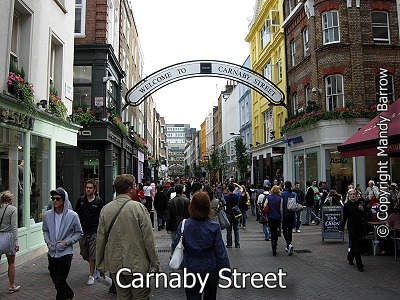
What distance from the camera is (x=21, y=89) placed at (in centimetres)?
924

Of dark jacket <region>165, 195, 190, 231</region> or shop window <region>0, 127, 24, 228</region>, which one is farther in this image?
shop window <region>0, 127, 24, 228</region>

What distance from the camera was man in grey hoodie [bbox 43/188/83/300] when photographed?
5.62 metres

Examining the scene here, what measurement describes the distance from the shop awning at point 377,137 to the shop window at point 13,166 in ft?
27.8

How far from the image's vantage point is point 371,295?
6.53 metres

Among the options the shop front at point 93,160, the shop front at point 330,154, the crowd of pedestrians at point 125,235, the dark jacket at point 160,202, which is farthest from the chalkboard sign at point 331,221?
the shop front at point 93,160

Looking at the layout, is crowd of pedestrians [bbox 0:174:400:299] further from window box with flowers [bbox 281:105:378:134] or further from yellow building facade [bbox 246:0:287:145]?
yellow building facade [bbox 246:0:287:145]

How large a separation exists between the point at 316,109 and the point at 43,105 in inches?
581

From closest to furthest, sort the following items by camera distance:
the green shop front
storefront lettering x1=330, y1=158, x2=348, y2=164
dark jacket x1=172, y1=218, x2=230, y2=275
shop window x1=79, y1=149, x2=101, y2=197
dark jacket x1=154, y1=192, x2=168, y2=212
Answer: dark jacket x1=172, y1=218, x2=230, y2=275, the green shop front, dark jacket x1=154, y1=192, x2=168, y2=212, shop window x1=79, y1=149, x2=101, y2=197, storefront lettering x1=330, y1=158, x2=348, y2=164

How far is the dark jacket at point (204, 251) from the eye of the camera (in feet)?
14.1

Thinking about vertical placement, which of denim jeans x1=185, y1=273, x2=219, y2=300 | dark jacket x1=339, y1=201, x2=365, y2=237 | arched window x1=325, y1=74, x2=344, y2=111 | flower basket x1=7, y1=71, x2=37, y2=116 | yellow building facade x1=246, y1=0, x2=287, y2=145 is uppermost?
yellow building facade x1=246, y1=0, x2=287, y2=145

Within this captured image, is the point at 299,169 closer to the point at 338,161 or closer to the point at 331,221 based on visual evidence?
the point at 338,161

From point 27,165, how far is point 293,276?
6992 mm

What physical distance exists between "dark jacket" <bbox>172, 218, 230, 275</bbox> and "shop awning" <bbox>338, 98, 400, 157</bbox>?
555cm

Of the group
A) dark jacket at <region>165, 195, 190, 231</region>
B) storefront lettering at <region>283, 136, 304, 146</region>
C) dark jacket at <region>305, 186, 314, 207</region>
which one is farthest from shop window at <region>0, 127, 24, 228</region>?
storefront lettering at <region>283, 136, 304, 146</region>
